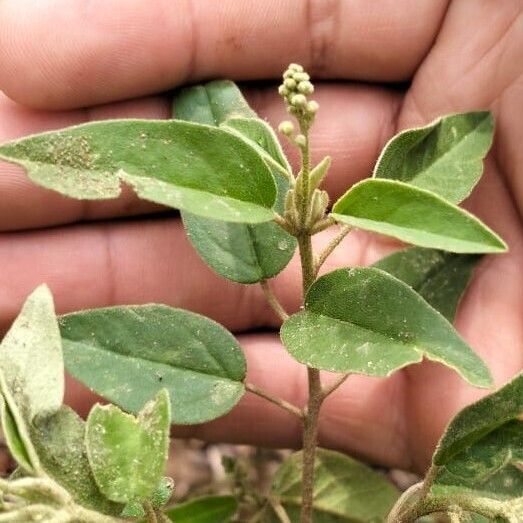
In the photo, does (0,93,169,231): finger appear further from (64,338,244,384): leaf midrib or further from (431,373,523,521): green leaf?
(431,373,523,521): green leaf

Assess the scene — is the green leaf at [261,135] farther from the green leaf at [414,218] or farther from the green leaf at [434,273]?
the green leaf at [434,273]

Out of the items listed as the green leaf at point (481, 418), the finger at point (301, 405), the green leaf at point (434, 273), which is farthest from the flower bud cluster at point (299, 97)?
the finger at point (301, 405)

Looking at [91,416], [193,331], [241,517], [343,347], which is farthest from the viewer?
[241,517]

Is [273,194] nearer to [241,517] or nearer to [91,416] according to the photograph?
[91,416]

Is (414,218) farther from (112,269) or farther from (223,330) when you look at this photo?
(112,269)

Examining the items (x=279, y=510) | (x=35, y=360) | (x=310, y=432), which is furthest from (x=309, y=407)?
(x=279, y=510)

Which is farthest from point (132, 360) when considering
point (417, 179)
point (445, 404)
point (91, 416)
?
point (445, 404)
